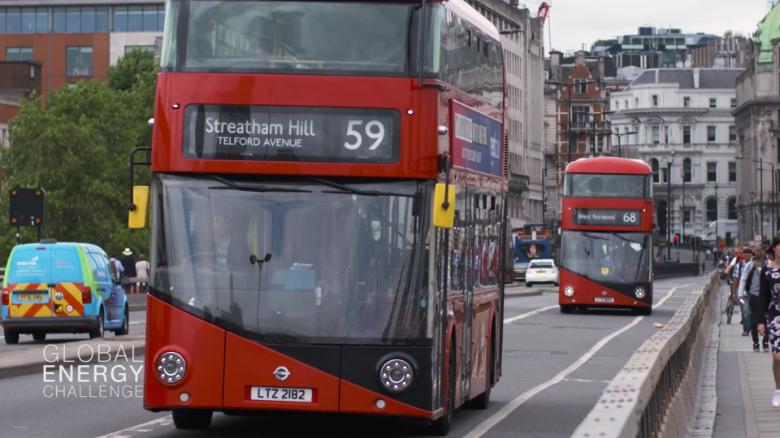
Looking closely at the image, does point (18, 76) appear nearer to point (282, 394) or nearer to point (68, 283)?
point (68, 283)

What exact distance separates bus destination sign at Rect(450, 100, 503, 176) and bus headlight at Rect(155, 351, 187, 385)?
2.78 m

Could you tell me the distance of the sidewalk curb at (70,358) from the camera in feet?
80.4

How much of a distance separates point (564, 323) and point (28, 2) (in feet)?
291

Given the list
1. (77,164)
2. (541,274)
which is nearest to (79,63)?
(541,274)

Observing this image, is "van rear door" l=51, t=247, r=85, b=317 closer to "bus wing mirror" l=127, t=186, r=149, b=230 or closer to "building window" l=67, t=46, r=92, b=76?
"bus wing mirror" l=127, t=186, r=149, b=230

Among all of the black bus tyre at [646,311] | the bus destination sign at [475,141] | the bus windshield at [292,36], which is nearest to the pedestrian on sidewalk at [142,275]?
the black bus tyre at [646,311]

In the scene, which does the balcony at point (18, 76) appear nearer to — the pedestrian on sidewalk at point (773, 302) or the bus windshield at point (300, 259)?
the pedestrian on sidewalk at point (773, 302)

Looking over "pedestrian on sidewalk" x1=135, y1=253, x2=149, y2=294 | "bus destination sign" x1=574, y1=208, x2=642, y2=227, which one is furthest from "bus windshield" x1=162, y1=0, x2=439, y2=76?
"pedestrian on sidewalk" x1=135, y1=253, x2=149, y2=294

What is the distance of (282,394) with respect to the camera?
49.4 ft

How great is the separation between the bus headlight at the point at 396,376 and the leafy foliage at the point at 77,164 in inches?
2930

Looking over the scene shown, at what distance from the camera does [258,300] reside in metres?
15.2

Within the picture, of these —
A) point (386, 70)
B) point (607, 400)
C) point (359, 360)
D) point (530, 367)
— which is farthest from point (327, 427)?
point (530, 367)

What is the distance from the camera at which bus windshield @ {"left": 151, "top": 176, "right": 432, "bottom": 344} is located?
1515cm

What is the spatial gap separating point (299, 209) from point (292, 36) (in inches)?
52.0
